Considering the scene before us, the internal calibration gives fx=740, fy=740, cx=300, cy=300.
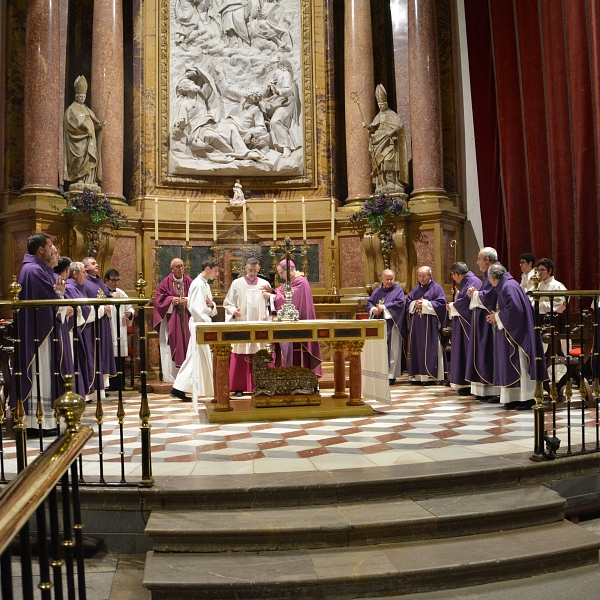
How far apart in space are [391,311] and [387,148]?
261cm

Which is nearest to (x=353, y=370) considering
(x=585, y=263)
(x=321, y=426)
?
(x=321, y=426)

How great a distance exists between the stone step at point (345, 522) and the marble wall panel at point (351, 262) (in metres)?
6.73

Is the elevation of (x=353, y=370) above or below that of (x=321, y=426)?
above

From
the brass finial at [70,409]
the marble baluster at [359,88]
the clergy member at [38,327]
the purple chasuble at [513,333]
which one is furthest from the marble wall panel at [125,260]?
the brass finial at [70,409]

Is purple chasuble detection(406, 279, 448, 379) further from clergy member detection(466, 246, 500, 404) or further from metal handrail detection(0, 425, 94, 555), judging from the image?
metal handrail detection(0, 425, 94, 555)

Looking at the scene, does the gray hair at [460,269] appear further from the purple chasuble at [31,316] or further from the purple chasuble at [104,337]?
the purple chasuble at [31,316]

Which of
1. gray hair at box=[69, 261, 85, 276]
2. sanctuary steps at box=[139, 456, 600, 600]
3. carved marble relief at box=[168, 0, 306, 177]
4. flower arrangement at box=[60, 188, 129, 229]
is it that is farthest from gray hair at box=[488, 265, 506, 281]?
flower arrangement at box=[60, 188, 129, 229]

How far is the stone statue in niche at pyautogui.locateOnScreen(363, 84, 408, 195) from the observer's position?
10.8m

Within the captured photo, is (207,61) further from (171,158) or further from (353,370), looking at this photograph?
(353,370)

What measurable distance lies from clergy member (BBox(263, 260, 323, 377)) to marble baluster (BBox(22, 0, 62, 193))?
11.9 ft

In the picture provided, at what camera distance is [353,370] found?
729cm

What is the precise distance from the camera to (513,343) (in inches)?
287

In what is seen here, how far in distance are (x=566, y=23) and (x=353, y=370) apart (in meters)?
5.55

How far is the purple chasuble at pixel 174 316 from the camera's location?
939 centimetres
